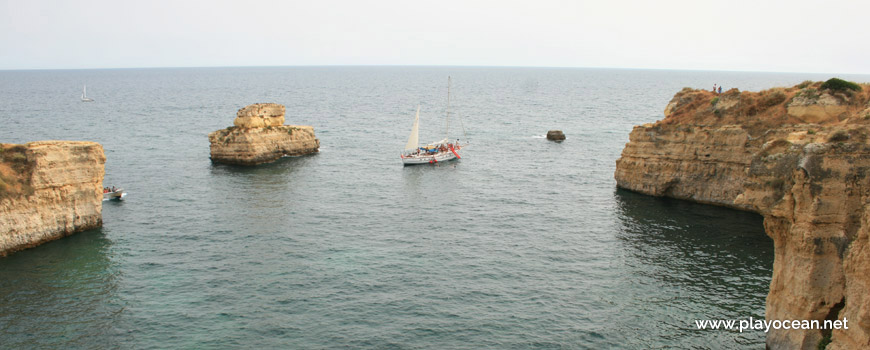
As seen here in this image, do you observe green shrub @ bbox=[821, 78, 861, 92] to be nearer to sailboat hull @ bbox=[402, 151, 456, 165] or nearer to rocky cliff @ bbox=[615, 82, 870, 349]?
rocky cliff @ bbox=[615, 82, 870, 349]

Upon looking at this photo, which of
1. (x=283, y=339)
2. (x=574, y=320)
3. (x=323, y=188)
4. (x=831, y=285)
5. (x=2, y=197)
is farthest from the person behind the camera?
(x=323, y=188)

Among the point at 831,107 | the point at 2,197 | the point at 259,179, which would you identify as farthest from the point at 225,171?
the point at 831,107

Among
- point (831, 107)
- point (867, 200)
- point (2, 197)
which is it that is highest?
point (831, 107)

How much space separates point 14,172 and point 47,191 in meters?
2.99

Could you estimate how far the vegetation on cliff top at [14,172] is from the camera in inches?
1962

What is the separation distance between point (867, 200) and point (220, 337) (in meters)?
35.2

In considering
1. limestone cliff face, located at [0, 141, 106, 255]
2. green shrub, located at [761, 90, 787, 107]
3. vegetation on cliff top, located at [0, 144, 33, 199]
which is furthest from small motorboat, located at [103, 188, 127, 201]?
green shrub, located at [761, 90, 787, 107]

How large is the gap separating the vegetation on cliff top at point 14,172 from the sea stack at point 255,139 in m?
38.4

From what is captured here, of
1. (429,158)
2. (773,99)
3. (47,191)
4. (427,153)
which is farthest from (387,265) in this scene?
(427,153)

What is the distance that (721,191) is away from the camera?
6294 centimetres

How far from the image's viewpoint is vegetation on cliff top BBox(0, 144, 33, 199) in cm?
4984

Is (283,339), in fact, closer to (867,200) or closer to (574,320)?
(574,320)

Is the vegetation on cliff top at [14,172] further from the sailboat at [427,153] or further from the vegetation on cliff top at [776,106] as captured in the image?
the vegetation on cliff top at [776,106]

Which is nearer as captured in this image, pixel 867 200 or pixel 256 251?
pixel 867 200
